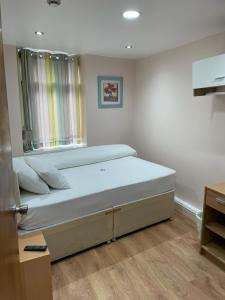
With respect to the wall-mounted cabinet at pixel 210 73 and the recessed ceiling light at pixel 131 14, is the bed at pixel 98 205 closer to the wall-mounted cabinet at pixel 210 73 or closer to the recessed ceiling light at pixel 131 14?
the wall-mounted cabinet at pixel 210 73

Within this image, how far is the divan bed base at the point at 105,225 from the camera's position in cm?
225

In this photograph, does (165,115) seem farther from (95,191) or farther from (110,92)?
(95,191)

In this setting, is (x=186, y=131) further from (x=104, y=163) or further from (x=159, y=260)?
(x=159, y=260)

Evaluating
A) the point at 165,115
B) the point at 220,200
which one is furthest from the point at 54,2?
the point at 165,115

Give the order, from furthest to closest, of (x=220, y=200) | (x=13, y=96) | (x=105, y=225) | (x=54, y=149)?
(x=54, y=149) → (x=13, y=96) → (x=105, y=225) → (x=220, y=200)

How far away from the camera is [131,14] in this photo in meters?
1.95

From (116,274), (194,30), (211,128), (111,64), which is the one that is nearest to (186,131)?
(211,128)

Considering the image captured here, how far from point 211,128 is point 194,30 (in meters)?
1.12

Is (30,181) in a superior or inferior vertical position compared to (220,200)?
superior

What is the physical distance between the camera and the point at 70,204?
2260 mm

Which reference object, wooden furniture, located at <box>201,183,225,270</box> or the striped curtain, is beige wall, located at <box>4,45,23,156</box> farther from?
wooden furniture, located at <box>201,183,225,270</box>

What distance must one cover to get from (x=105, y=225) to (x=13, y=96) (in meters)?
2.13

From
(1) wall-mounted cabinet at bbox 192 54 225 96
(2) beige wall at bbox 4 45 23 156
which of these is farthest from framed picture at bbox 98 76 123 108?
(1) wall-mounted cabinet at bbox 192 54 225 96

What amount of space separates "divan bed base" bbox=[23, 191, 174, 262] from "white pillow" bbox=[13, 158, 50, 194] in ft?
1.30
